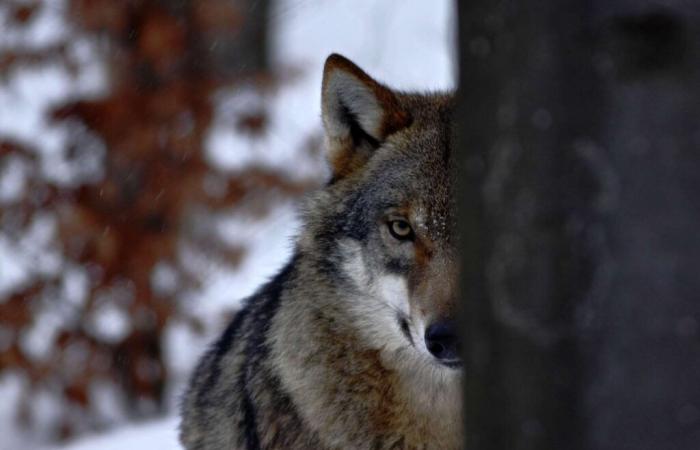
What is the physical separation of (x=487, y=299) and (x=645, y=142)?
45 cm

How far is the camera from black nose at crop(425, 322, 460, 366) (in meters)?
3.75

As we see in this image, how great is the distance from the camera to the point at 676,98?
1.90 metres

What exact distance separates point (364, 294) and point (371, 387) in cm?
37

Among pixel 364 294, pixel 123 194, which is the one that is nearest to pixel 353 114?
pixel 364 294

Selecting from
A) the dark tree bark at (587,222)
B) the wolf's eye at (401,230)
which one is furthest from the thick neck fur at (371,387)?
the dark tree bark at (587,222)

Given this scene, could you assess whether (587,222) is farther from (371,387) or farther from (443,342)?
(371,387)

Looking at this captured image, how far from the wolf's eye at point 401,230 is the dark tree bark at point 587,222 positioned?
198 centimetres

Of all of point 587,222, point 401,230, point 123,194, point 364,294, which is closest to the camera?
point 587,222

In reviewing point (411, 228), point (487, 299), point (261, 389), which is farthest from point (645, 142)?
point (261, 389)

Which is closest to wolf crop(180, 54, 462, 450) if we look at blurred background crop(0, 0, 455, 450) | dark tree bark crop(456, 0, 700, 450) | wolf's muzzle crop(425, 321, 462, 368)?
wolf's muzzle crop(425, 321, 462, 368)

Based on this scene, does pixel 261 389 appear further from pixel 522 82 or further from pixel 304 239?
pixel 522 82

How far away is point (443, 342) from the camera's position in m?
3.77

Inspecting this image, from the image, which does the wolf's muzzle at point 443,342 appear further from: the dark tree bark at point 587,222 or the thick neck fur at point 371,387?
the dark tree bark at point 587,222

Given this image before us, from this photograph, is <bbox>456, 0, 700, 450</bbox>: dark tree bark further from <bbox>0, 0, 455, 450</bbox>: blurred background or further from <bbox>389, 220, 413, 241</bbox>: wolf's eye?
<bbox>0, 0, 455, 450</bbox>: blurred background
